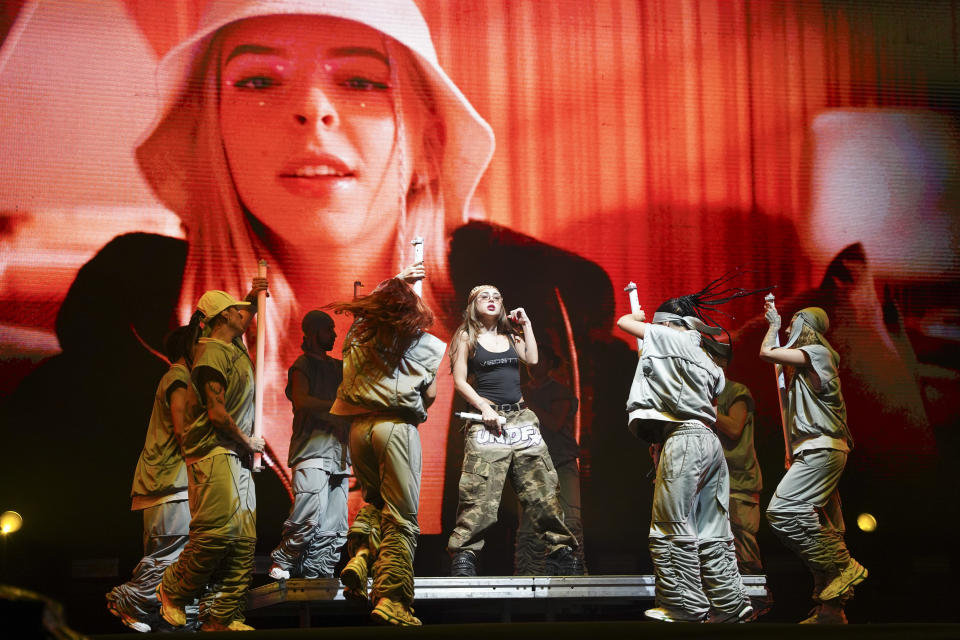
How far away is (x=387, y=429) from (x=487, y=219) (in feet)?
8.27

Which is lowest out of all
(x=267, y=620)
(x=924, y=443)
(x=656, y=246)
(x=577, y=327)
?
(x=267, y=620)

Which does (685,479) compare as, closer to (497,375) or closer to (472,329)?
(497,375)

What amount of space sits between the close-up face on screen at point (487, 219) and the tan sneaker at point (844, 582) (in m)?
0.94

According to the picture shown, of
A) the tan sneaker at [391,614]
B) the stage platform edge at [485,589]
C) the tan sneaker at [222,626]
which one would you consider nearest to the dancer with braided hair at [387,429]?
the tan sneaker at [391,614]

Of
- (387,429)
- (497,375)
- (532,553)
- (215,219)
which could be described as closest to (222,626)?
(387,429)

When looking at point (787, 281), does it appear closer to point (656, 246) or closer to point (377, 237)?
point (656, 246)

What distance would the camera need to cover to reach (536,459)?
582cm

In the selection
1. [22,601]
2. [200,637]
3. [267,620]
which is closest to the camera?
[22,601]

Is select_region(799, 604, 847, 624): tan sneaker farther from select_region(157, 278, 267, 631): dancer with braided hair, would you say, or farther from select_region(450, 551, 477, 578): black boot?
select_region(157, 278, 267, 631): dancer with braided hair

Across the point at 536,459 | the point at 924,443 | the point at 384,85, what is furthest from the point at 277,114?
the point at 924,443

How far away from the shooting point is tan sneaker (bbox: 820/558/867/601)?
5.68 meters

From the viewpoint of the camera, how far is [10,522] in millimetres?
6086

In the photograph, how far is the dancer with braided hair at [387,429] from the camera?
15.4 feet

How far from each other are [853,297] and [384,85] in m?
3.53
